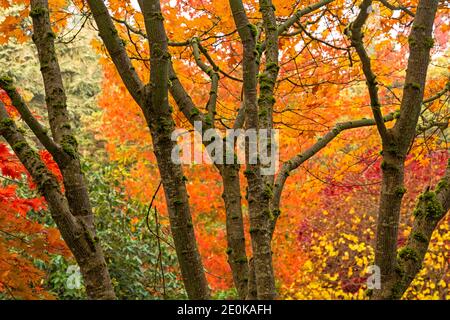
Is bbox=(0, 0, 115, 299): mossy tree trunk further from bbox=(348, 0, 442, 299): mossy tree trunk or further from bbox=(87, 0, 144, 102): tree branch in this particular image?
bbox=(348, 0, 442, 299): mossy tree trunk

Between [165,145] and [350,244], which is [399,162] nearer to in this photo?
[165,145]

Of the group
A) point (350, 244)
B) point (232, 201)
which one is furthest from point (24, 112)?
point (350, 244)

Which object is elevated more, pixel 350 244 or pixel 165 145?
pixel 165 145

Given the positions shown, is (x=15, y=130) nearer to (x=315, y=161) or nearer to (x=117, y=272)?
(x=117, y=272)

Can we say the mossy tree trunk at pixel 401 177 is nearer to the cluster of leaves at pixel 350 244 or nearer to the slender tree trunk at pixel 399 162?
the slender tree trunk at pixel 399 162

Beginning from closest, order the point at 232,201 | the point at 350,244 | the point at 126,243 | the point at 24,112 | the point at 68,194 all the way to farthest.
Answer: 1. the point at 24,112
2. the point at 68,194
3. the point at 232,201
4. the point at 126,243
5. the point at 350,244

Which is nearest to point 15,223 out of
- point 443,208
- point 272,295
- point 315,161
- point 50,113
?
point 50,113

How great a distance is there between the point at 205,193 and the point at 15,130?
6.14 metres

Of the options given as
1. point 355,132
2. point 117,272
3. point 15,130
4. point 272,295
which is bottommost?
point 117,272

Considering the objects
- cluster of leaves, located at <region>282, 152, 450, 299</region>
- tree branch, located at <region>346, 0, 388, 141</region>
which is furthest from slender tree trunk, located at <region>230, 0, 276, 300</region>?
cluster of leaves, located at <region>282, 152, 450, 299</region>

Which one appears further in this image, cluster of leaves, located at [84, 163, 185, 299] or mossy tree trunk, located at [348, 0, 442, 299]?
cluster of leaves, located at [84, 163, 185, 299]

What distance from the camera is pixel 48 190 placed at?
228 centimetres

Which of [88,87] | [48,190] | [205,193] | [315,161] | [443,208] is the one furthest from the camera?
[88,87]

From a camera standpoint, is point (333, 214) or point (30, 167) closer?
point (30, 167)
